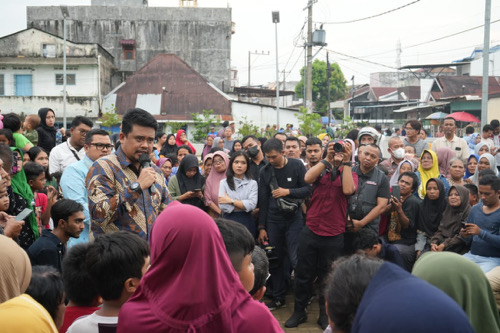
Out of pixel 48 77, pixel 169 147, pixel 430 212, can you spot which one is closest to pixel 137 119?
pixel 430 212

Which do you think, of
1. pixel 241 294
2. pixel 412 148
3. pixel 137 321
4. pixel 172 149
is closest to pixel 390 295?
pixel 241 294

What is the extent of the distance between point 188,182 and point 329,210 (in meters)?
2.37

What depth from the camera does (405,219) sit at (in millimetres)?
6383

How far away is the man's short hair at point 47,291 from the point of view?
2.79m

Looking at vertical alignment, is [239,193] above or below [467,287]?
below

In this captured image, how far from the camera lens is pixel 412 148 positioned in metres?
8.76

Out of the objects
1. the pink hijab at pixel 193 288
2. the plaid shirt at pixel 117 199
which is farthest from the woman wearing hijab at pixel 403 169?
the pink hijab at pixel 193 288

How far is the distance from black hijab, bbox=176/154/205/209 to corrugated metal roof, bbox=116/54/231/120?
2834cm

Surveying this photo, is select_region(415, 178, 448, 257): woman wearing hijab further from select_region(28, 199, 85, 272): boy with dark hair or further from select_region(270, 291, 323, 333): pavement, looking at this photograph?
select_region(28, 199, 85, 272): boy with dark hair

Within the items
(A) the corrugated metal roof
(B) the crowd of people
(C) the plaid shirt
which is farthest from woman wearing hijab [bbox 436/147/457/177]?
(A) the corrugated metal roof

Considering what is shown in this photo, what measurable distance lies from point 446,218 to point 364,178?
3.85 ft

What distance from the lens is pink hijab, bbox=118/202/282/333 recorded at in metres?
1.98

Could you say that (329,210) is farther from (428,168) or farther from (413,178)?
(428,168)

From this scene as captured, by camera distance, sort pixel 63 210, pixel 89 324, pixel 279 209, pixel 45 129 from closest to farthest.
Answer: pixel 89 324 < pixel 63 210 < pixel 279 209 < pixel 45 129
